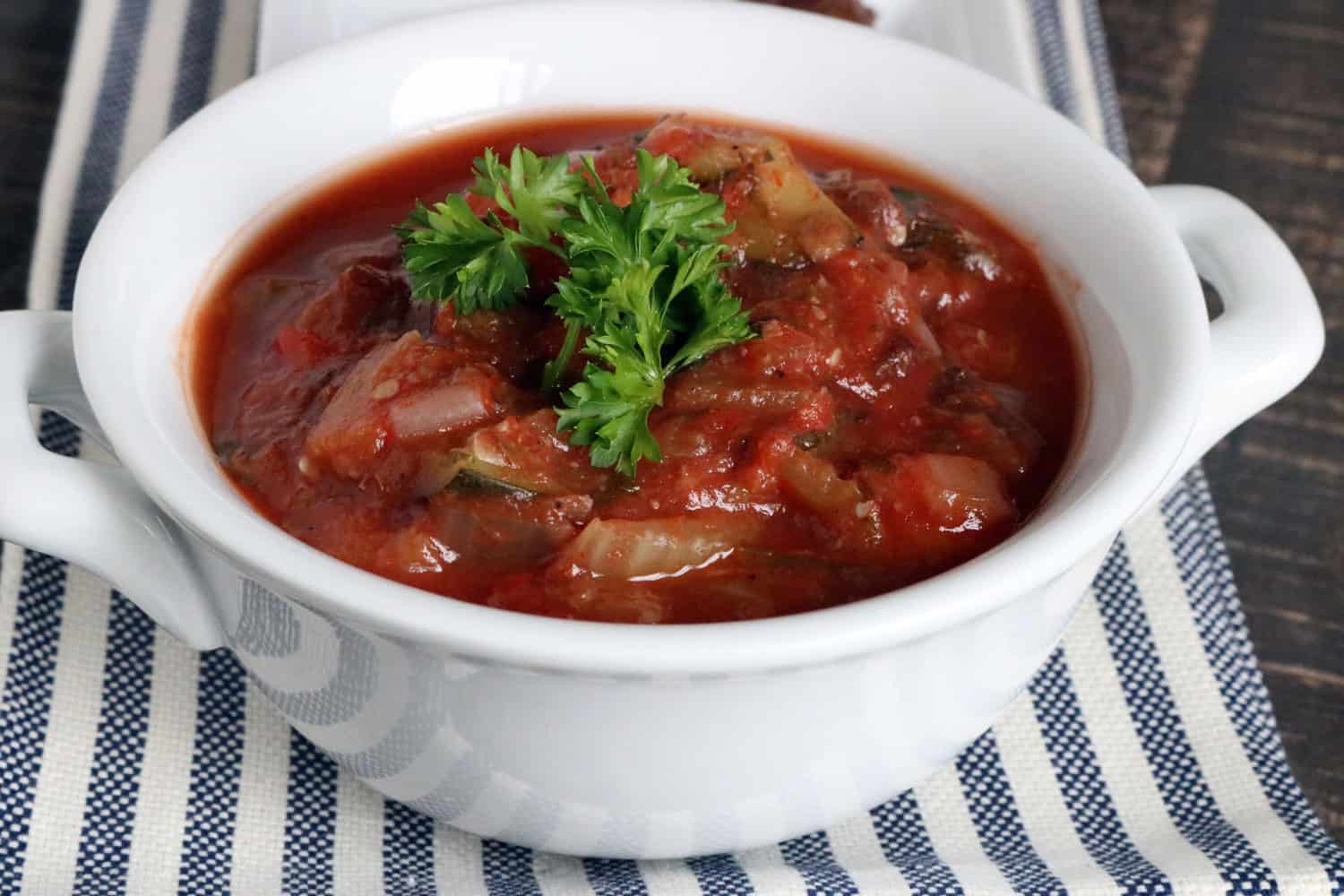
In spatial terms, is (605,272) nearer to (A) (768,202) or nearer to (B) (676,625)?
(A) (768,202)

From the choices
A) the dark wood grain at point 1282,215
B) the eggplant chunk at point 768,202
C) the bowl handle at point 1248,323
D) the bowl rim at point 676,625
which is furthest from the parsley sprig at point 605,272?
the dark wood grain at point 1282,215

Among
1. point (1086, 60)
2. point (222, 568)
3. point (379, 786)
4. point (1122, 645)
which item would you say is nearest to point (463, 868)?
point (379, 786)

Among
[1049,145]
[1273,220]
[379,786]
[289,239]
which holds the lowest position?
[1273,220]

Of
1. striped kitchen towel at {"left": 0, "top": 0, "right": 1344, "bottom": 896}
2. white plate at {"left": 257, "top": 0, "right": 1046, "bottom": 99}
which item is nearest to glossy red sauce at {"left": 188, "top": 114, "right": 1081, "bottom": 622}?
striped kitchen towel at {"left": 0, "top": 0, "right": 1344, "bottom": 896}

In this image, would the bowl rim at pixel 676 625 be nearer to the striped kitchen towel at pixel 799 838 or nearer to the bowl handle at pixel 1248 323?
the bowl handle at pixel 1248 323

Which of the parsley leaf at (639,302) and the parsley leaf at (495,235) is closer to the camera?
the parsley leaf at (639,302)

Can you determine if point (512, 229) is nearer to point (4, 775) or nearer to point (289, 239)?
point (289, 239)
